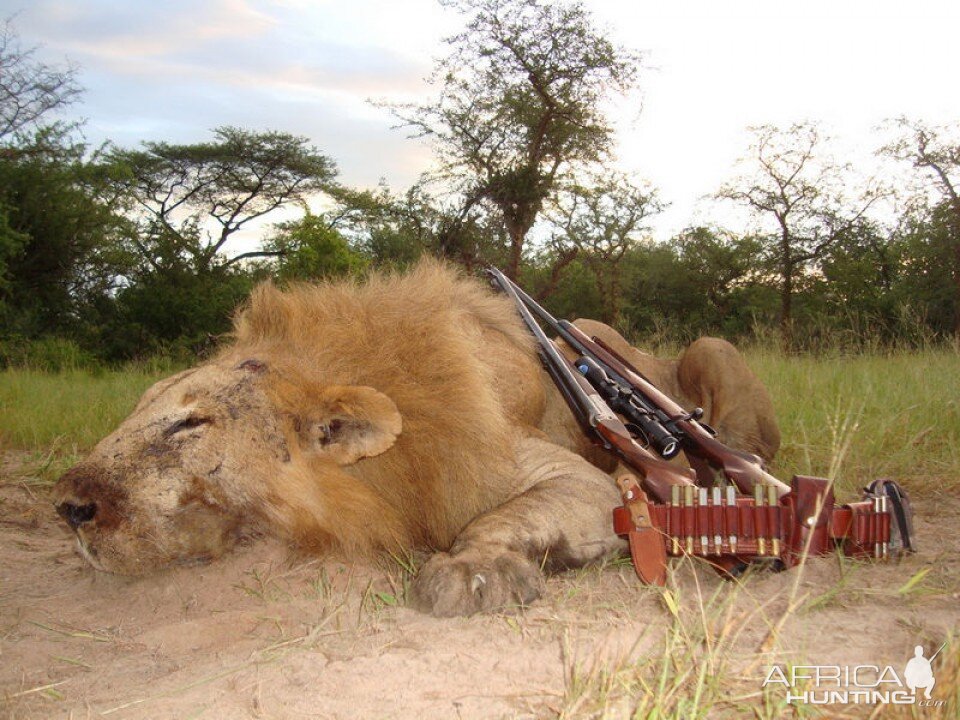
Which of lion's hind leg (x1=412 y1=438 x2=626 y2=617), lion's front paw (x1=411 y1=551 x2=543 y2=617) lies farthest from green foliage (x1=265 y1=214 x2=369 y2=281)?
lion's front paw (x1=411 y1=551 x2=543 y2=617)

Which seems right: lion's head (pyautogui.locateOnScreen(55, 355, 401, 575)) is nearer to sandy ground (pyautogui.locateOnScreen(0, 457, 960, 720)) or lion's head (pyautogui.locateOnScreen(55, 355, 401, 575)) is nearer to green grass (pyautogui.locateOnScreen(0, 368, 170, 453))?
sandy ground (pyautogui.locateOnScreen(0, 457, 960, 720))

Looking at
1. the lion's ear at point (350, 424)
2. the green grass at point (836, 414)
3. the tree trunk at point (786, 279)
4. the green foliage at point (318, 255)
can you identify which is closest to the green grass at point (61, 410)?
the green grass at point (836, 414)

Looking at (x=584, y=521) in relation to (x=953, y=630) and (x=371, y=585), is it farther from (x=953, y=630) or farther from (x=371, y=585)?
(x=953, y=630)

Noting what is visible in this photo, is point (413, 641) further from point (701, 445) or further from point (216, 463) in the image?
point (701, 445)

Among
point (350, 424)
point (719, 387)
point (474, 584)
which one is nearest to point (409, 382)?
point (350, 424)

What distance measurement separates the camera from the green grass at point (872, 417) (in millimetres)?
4078

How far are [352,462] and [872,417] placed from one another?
3914 mm

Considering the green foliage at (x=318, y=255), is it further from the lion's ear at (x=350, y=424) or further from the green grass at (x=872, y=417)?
the lion's ear at (x=350, y=424)

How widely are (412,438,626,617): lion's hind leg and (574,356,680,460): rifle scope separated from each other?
0.32 meters

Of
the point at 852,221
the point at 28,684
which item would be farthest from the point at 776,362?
the point at 852,221

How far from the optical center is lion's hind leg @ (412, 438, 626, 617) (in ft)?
7.20

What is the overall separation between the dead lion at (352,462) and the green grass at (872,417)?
115cm

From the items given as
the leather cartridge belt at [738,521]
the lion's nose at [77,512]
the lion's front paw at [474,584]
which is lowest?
the lion's front paw at [474,584]

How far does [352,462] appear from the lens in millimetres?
2609
